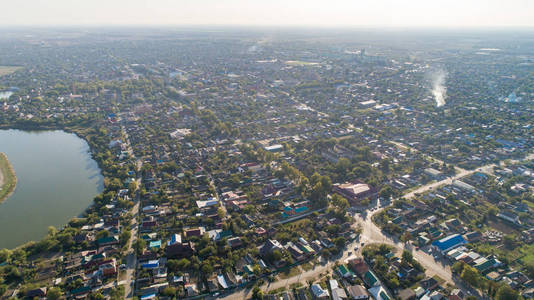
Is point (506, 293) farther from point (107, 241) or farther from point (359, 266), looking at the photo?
point (107, 241)

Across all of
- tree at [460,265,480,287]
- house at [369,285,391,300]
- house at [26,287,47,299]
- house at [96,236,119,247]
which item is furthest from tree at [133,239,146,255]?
tree at [460,265,480,287]

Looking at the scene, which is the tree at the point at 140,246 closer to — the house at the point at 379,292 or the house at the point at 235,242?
the house at the point at 235,242

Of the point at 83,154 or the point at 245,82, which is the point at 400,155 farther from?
the point at 245,82

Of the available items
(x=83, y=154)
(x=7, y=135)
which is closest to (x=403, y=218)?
(x=83, y=154)

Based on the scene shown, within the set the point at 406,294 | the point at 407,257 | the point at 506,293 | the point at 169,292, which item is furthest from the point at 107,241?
the point at 506,293

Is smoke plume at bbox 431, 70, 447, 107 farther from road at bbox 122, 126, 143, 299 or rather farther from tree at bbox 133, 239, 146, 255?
tree at bbox 133, 239, 146, 255

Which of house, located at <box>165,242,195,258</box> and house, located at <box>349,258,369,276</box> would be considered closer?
house, located at <box>349,258,369,276</box>

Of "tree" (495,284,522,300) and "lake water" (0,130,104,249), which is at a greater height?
"tree" (495,284,522,300)
